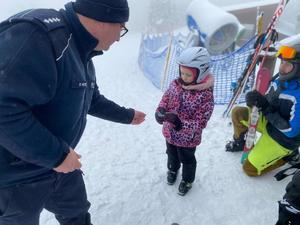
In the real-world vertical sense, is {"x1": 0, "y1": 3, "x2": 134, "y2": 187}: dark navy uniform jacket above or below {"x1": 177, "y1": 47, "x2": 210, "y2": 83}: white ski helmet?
above

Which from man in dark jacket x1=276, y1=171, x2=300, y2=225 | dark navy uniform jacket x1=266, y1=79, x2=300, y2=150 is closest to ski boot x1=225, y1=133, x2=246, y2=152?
dark navy uniform jacket x1=266, y1=79, x2=300, y2=150

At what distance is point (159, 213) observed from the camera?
344 cm

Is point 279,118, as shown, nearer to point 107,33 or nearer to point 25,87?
point 107,33

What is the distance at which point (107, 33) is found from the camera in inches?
76.0

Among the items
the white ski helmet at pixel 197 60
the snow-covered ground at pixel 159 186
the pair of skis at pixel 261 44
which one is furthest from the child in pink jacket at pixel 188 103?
the pair of skis at pixel 261 44

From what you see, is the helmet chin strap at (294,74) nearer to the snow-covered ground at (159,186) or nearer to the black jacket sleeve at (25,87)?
the snow-covered ground at (159,186)

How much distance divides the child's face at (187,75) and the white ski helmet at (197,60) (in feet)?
0.19

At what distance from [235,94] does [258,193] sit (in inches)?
93.1

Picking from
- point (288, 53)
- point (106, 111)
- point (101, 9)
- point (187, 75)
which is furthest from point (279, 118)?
point (101, 9)

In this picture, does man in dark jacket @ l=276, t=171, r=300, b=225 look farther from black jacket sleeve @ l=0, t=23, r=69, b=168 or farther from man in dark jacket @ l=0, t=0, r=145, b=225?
black jacket sleeve @ l=0, t=23, r=69, b=168

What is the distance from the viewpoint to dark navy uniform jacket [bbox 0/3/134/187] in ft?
5.10

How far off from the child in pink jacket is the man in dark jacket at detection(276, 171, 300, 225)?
110cm

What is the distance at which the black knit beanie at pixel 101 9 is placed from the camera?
5.90ft

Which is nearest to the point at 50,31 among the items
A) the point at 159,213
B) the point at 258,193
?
the point at 159,213
